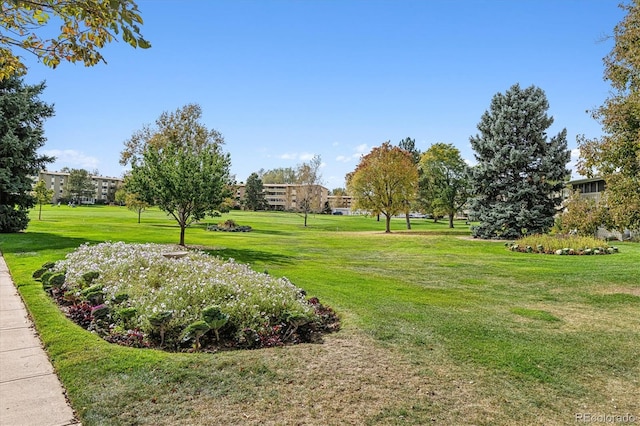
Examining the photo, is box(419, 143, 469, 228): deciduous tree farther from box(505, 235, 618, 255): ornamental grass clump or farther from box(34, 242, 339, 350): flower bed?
box(34, 242, 339, 350): flower bed

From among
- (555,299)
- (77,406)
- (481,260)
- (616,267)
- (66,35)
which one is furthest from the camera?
(481,260)

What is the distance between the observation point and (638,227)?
33.2ft

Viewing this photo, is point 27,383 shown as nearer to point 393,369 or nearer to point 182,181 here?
point 393,369

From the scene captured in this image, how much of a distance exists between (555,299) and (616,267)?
6.08 meters

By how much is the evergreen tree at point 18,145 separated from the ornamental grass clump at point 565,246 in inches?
955

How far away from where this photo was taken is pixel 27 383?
385cm

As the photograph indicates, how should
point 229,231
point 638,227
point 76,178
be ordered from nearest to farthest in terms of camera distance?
point 638,227
point 229,231
point 76,178

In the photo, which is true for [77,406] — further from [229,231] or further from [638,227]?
[229,231]

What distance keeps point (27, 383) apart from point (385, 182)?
103 feet

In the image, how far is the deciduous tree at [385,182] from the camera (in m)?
33.4

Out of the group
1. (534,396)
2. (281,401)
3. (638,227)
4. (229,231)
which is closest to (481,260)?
(638,227)

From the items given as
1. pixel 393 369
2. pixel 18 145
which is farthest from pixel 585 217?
pixel 18 145

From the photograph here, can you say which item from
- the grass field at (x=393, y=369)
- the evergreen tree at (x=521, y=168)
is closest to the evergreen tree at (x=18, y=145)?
the grass field at (x=393, y=369)

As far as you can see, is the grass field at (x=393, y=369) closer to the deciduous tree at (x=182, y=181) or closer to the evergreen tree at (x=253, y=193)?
the deciduous tree at (x=182, y=181)
